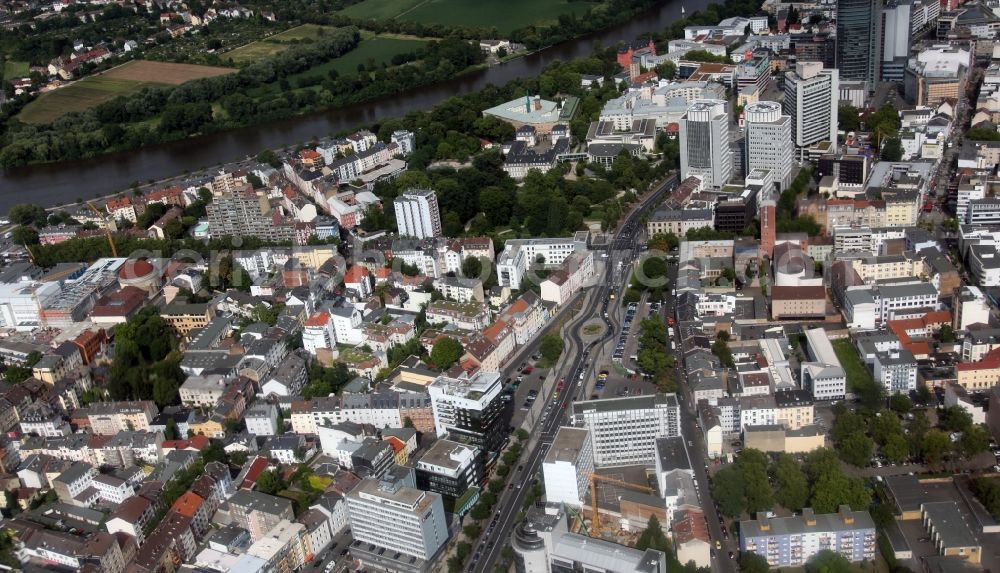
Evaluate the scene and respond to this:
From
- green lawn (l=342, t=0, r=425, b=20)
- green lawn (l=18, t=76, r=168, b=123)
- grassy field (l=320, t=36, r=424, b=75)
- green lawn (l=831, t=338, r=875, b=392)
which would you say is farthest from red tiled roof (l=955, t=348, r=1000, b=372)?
green lawn (l=342, t=0, r=425, b=20)

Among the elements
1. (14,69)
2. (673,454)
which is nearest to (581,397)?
(673,454)

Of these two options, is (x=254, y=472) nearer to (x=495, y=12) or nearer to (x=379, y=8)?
(x=495, y=12)

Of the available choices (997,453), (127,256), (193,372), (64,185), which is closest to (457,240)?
(193,372)

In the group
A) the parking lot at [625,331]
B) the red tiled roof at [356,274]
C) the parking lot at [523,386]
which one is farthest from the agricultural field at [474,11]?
the parking lot at [523,386]

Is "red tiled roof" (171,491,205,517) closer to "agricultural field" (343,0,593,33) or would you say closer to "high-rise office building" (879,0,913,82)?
"high-rise office building" (879,0,913,82)

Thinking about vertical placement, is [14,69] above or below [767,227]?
above
